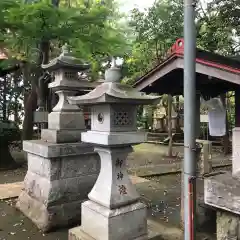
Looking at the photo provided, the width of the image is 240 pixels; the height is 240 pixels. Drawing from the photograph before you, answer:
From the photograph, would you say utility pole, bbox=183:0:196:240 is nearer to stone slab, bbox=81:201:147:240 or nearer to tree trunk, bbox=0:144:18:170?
stone slab, bbox=81:201:147:240

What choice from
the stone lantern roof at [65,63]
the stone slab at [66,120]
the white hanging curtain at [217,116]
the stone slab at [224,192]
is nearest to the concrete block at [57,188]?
the stone slab at [66,120]

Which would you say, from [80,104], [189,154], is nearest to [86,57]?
[80,104]

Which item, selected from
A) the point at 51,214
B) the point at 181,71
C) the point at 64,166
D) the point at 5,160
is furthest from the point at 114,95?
the point at 5,160

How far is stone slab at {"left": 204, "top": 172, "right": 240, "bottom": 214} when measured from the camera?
3.50 m

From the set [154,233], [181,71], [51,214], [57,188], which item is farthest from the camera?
[57,188]

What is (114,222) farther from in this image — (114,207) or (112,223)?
(114,207)

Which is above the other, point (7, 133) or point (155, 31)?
point (155, 31)

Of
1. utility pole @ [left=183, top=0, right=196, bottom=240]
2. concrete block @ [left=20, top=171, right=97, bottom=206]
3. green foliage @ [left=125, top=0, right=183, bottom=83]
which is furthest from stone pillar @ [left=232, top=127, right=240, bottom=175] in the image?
green foliage @ [left=125, top=0, right=183, bottom=83]

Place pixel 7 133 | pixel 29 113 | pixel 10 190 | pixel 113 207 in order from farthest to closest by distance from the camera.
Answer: pixel 29 113, pixel 7 133, pixel 10 190, pixel 113 207

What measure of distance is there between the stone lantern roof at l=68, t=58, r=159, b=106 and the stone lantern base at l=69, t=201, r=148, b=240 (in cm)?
182

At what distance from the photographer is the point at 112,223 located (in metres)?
4.68

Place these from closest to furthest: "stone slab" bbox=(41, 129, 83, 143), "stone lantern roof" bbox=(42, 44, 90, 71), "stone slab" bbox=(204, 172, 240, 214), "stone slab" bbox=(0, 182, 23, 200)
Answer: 1. "stone slab" bbox=(204, 172, 240, 214)
2. "stone slab" bbox=(41, 129, 83, 143)
3. "stone lantern roof" bbox=(42, 44, 90, 71)
4. "stone slab" bbox=(0, 182, 23, 200)

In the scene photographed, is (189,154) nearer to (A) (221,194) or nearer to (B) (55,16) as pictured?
(A) (221,194)

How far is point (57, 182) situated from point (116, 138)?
2530mm
